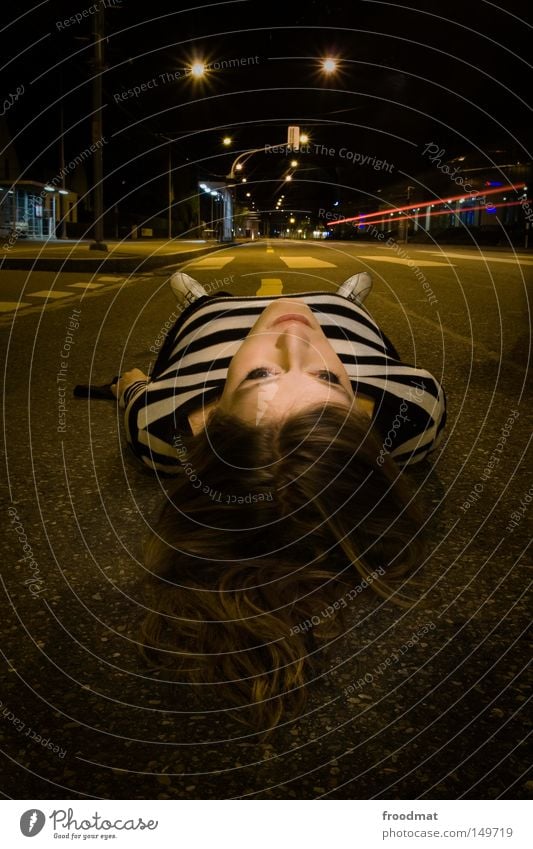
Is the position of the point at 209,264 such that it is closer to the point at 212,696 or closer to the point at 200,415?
the point at 200,415

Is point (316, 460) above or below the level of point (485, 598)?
above

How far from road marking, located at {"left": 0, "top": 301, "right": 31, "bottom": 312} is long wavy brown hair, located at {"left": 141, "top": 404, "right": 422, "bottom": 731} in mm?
6826

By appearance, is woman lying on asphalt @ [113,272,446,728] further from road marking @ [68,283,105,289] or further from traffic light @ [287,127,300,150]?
traffic light @ [287,127,300,150]

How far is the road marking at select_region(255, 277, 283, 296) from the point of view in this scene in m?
9.79

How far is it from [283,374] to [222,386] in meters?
0.56

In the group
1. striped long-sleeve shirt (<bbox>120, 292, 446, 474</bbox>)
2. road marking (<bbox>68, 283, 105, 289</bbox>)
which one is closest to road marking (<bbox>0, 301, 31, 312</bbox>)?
road marking (<bbox>68, 283, 105, 289</bbox>)

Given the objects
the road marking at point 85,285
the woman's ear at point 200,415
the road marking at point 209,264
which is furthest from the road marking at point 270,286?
the woman's ear at point 200,415

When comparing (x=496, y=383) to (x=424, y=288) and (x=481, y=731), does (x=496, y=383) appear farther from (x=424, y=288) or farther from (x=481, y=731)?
(x=424, y=288)

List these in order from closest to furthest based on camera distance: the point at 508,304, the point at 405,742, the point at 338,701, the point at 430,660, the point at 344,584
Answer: the point at 405,742
the point at 338,701
the point at 430,660
the point at 344,584
the point at 508,304

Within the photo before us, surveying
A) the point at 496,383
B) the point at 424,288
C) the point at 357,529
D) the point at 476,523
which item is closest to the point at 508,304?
the point at 424,288

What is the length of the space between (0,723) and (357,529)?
95 cm

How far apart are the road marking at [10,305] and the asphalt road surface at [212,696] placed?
15.8 ft

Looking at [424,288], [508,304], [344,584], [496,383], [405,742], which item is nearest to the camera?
[405,742]
